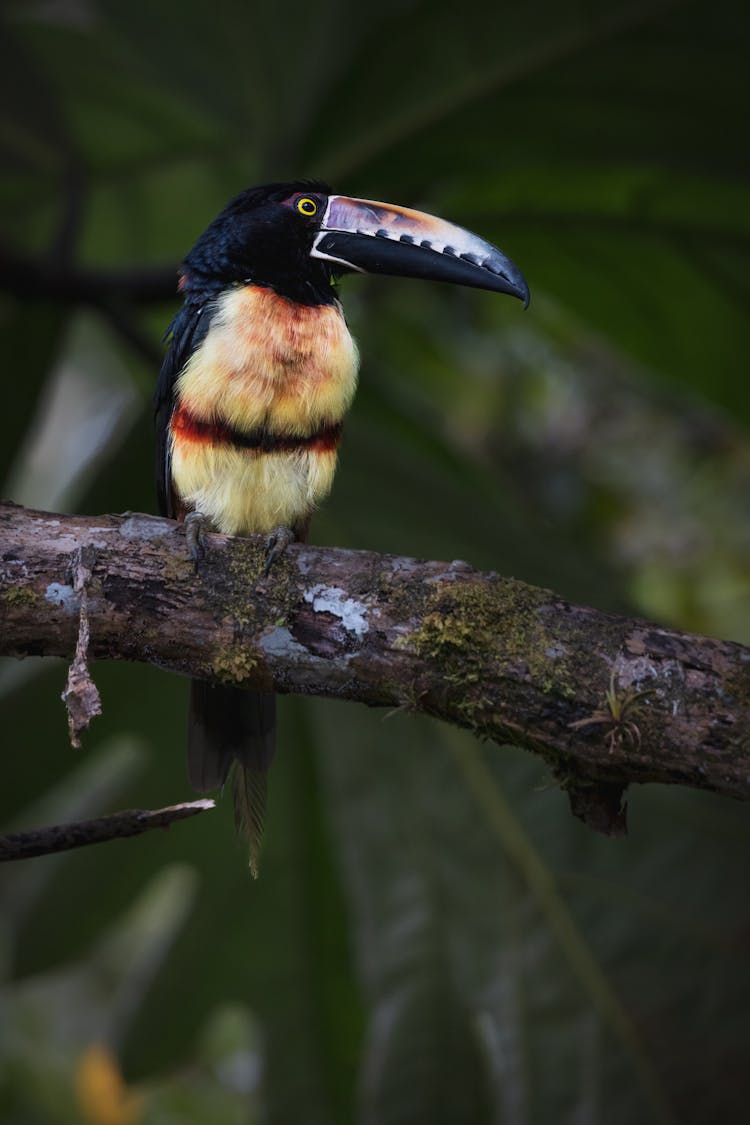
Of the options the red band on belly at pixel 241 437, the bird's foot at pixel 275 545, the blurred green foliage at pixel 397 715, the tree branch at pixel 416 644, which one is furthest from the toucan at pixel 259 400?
the blurred green foliage at pixel 397 715

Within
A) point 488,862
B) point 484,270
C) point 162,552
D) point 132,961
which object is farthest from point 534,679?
point 132,961

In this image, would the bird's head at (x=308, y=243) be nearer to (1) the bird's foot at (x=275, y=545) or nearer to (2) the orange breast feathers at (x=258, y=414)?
(2) the orange breast feathers at (x=258, y=414)

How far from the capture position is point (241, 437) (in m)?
2.41

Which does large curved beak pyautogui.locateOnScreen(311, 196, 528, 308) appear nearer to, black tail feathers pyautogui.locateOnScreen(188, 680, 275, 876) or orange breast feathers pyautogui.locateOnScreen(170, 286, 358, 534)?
orange breast feathers pyautogui.locateOnScreen(170, 286, 358, 534)

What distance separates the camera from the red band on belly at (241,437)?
2.41 m

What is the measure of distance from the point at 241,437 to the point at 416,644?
722mm

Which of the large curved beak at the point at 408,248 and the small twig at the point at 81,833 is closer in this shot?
the small twig at the point at 81,833

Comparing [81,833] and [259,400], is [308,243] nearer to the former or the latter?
[259,400]

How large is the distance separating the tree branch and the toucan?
15.0 inches

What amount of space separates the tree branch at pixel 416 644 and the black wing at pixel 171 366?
0.57 m

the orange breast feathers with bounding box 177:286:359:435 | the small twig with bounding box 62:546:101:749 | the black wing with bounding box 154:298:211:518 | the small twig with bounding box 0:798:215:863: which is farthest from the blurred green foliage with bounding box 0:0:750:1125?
the small twig with bounding box 0:798:215:863

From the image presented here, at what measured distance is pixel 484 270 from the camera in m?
2.40

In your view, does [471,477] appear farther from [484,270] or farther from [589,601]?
[484,270]

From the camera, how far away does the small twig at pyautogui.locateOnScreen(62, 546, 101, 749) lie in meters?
1.72
